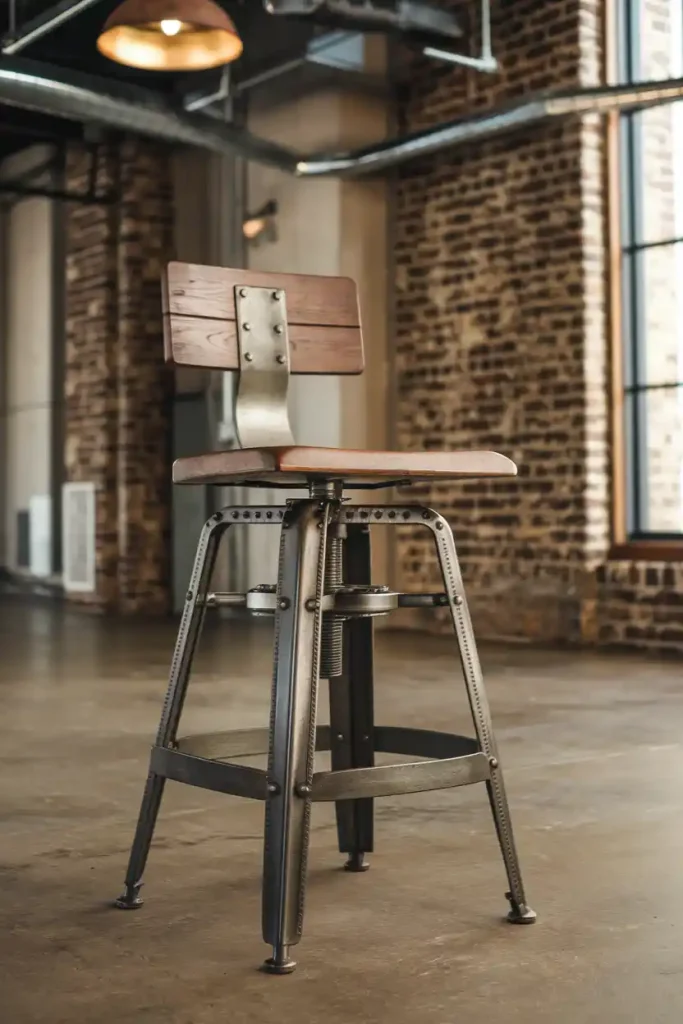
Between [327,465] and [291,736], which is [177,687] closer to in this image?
[291,736]

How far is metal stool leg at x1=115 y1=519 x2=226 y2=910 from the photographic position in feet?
6.97

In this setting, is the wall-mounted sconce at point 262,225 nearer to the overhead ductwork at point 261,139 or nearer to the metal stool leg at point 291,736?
the overhead ductwork at point 261,139

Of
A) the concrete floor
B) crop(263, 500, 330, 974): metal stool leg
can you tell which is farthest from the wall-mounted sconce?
crop(263, 500, 330, 974): metal stool leg

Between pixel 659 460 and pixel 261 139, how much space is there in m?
2.94

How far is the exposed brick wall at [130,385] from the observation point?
30.6ft

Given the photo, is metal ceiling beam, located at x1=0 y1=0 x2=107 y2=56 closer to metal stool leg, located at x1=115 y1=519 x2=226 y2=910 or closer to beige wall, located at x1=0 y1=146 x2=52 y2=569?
beige wall, located at x1=0 y1=146 x2=52 y2=569

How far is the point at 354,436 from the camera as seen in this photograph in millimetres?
7820

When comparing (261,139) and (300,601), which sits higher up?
(261,139)

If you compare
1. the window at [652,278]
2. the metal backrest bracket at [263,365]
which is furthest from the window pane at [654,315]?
the metal backrest bracket at [263,365]

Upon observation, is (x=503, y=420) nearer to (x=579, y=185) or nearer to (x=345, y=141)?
(x=579, y=185)

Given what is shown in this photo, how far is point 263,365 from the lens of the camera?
216 centimetres

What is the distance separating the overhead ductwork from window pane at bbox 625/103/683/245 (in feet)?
0.36

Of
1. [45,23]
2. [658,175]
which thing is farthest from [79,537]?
[658,175]

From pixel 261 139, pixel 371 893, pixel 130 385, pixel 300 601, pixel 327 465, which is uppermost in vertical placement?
pixel 261 139
